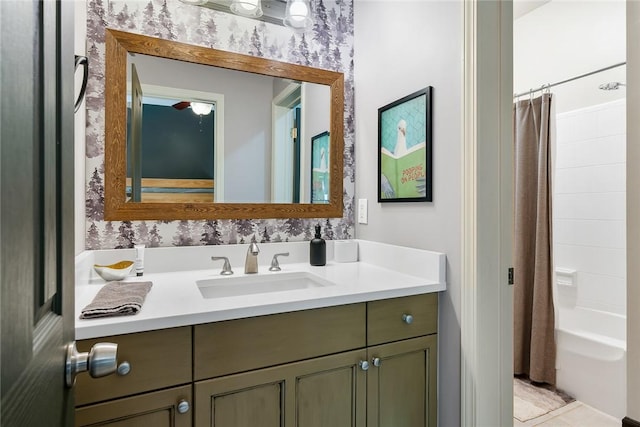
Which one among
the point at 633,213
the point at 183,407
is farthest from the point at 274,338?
the point at 633,213

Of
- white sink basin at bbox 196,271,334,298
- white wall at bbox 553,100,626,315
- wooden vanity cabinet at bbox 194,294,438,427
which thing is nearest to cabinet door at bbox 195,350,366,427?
wooden vanity cabinet at bbox 194,294,438,427

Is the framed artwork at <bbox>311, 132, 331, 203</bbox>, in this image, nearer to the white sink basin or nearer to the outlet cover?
the outlet cover

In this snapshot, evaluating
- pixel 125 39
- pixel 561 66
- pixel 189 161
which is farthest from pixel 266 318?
pixel 561 66

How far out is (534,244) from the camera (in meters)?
2.33

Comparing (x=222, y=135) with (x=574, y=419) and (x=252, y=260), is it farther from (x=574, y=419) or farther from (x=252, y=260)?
(x=574, y=419)

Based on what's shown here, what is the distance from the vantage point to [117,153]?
1.43m

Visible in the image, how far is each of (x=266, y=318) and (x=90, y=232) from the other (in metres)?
0.86

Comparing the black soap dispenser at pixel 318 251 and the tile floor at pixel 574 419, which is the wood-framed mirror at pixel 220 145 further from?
the tile floor at pixel 574 419

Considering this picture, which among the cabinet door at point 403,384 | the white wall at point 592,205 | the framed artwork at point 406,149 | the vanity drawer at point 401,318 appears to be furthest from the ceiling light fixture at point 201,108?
the white wall at point 592,205

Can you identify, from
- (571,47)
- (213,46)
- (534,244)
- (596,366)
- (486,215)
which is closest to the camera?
(486,215)

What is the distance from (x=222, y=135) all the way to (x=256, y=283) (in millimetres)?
692

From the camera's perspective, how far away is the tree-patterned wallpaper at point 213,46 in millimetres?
1410

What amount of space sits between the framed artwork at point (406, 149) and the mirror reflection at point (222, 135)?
323mm

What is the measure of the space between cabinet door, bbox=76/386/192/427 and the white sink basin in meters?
0.46
